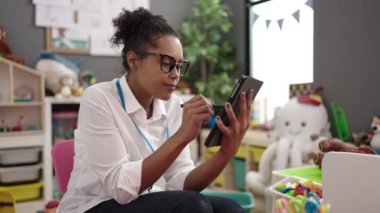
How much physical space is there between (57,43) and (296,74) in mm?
1927

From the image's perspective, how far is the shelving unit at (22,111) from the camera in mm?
2455

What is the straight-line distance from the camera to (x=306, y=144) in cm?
214

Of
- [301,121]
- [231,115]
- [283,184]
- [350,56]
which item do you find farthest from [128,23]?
[350,56]

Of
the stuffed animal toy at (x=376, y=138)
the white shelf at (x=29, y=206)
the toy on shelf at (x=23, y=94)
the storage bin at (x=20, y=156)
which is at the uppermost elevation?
the toy on shelf at (x=23, y=94)

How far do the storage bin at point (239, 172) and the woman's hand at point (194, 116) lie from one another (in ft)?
6.27

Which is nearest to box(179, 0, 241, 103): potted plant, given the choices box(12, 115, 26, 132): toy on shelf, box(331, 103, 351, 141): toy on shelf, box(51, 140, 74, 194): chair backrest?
box(331, 103, 351, 141): toy on shelf

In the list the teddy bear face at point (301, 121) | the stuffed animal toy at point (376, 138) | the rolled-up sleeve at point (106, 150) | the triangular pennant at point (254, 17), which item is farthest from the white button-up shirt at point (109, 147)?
the triangular pennant at point (254, 17)

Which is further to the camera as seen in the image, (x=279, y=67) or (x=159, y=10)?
(x=159, y=10)

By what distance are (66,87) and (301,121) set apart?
169 cm

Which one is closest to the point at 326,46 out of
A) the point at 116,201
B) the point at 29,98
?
the point at 116,201

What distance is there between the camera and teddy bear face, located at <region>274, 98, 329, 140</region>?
220 cm

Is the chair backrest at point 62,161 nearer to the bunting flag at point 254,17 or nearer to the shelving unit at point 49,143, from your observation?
the shelving unit at point 49,143

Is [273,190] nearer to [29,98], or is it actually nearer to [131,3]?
[29,98]

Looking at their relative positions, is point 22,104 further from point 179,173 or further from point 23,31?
point 179,173
